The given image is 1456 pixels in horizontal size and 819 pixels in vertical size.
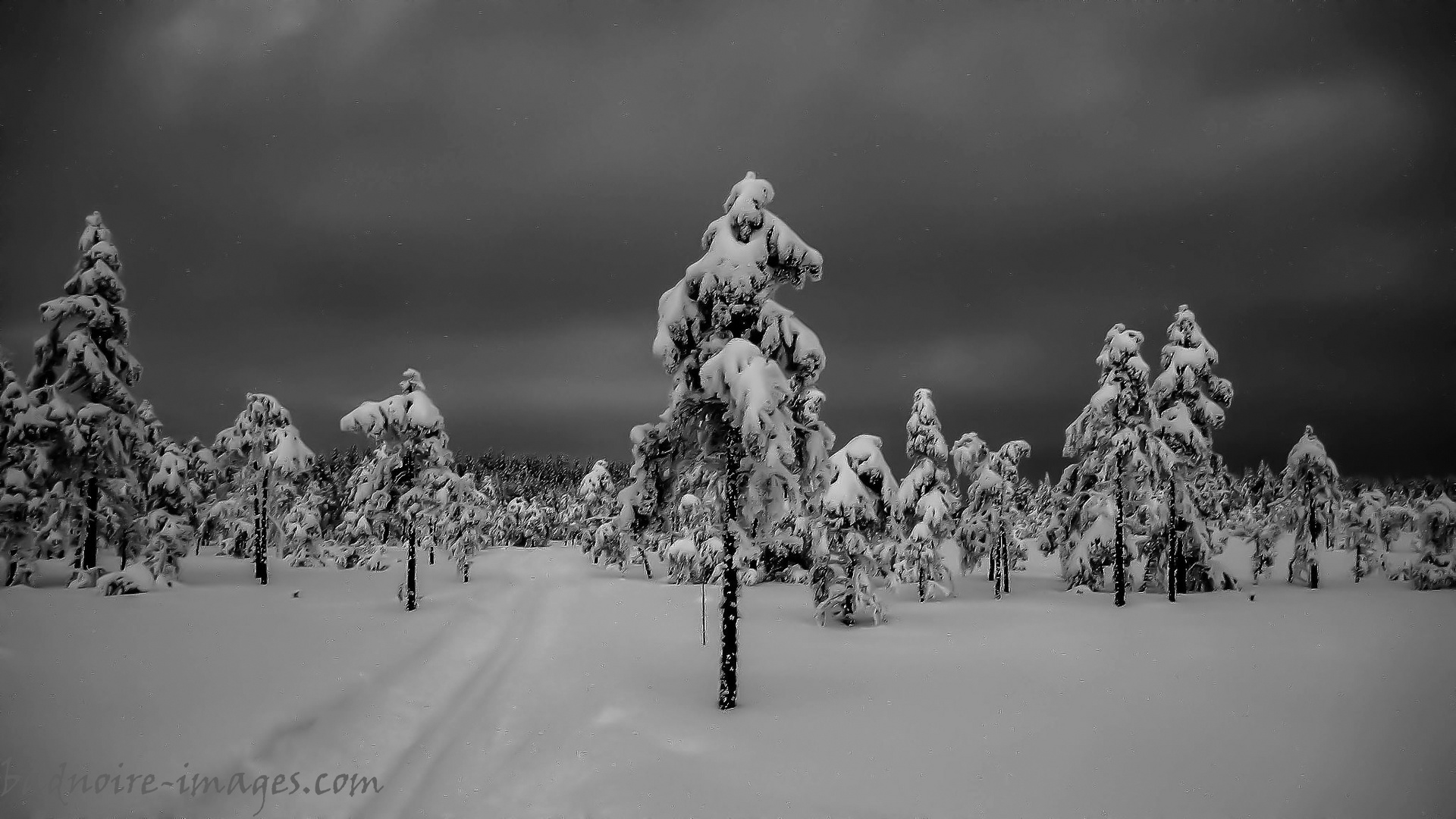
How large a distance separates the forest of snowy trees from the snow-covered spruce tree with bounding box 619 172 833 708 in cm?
5

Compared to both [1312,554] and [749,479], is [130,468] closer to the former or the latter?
[749,479]

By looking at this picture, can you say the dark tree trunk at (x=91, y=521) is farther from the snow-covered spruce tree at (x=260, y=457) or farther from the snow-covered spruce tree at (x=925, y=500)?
the snow-covered spruce tree at (x=925, y=500)

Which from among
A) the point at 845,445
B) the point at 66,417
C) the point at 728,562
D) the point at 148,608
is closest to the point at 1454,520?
the point at 845,445

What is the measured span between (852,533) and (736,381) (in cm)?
1583

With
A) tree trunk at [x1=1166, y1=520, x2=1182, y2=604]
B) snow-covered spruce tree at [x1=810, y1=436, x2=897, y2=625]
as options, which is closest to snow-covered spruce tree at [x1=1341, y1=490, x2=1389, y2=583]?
tree trunk at [x1=1166, y1=520, x2=1182, y2=604]

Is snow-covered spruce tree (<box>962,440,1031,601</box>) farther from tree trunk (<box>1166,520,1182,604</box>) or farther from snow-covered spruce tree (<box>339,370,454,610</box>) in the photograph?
snow-covered spruce tree (<box>339,370,454,610</box>)

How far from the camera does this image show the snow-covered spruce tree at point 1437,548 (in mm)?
29281

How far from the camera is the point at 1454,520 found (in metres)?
28.6

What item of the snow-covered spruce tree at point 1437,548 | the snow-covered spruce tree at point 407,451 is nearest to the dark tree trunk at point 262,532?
the snow-covered spruce tree at point 407,451

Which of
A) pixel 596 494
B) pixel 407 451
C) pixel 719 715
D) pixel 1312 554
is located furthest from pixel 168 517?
pixel 1312 554

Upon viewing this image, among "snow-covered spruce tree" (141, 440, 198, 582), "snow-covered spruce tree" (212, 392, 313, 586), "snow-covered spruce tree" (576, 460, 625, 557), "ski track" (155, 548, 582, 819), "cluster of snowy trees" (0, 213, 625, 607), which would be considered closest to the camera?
"ski track" (155, 548, 582, 819)

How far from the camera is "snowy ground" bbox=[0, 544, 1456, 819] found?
10.1m

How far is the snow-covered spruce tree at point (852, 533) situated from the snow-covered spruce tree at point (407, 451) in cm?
1819

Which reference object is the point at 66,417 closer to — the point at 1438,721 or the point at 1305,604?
the point at 1438,721
